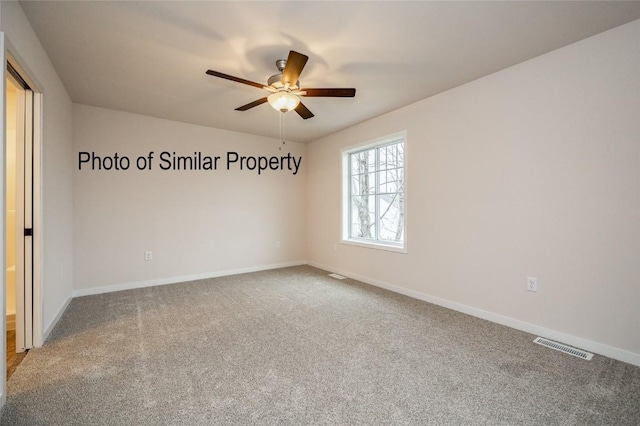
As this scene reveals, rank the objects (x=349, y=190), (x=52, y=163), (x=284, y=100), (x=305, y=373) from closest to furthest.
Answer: (x=305, y=373) → (x=284, y=100) → (x=52, y=163) → (x=349, y=190)

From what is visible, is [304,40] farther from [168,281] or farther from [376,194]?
[168,281]

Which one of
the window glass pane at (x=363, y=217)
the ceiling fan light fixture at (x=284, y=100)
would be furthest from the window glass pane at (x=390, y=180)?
the ceiling fan light fixture at (x=284, y=100)

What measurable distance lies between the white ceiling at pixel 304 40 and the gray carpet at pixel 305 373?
97.1 inches

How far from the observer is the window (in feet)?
14.1

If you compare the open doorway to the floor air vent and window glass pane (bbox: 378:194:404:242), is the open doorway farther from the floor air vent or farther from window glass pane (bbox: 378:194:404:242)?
the floor air vent

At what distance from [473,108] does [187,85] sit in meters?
3.07

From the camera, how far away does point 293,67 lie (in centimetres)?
227

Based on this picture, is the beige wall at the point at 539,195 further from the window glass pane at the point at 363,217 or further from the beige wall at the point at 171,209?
the beige wall at the point at 171,209

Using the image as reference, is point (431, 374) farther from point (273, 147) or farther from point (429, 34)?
point (273, 147)

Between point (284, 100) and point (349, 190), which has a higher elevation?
point (284, 100)

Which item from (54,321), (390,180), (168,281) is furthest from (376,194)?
(54,321)

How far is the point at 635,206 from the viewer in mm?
2186

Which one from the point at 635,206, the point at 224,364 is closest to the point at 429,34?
the point at 635,206

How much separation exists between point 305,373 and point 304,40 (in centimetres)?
251
